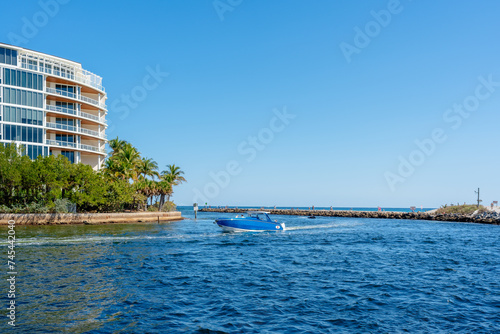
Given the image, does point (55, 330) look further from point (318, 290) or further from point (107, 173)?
point (107, 173)

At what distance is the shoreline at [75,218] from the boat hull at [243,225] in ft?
62.7

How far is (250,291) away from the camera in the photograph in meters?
14.3

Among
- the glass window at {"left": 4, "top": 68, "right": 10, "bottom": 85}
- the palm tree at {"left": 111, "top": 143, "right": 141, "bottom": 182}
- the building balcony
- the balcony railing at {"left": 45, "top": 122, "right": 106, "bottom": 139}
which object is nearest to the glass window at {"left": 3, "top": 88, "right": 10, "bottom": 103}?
the glass window at {"left": 4, "top": 68, "right": 10, "bottom": 85}

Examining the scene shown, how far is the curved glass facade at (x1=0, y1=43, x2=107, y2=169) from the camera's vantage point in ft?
173

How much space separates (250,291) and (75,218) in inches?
1606

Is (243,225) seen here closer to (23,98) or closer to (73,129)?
(73,129)

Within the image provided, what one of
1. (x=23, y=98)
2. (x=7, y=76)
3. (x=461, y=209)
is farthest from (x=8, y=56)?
(x=461, y=209)

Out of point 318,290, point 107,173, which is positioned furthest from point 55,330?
point 107,173

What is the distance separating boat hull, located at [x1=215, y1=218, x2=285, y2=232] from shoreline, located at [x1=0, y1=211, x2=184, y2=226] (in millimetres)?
19106

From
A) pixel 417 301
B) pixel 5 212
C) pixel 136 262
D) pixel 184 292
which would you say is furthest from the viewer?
pixel 5 212

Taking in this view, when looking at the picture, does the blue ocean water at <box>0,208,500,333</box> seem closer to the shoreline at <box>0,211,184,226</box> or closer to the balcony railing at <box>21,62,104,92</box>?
the shoreline at <box>0,211,184,226</box>

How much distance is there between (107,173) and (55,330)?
55.3 metres

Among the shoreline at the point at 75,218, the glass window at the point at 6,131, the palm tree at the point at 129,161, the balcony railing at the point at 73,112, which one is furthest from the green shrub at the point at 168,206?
the glass window at the point at 6,131

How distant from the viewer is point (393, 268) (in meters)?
19.8
